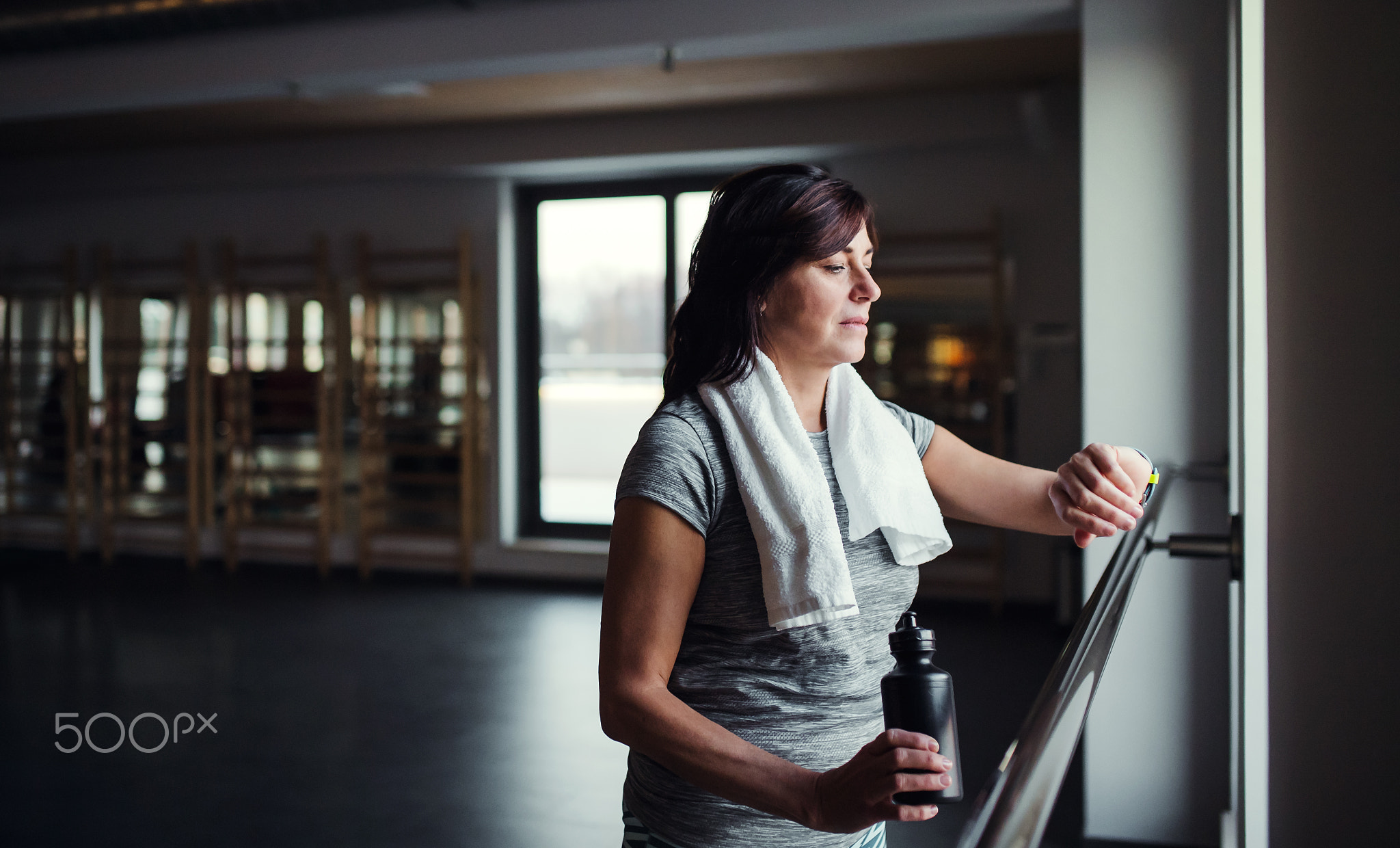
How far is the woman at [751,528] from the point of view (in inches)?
39.3

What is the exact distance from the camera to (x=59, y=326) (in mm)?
7398

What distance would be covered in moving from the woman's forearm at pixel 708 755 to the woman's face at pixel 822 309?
404 mm

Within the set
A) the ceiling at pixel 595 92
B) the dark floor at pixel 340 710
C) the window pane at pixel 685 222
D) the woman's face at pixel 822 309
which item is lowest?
the dark floor at pixel 340 710

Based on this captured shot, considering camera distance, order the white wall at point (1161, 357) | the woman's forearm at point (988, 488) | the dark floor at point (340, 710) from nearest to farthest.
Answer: the woman's forearm at point (988, 488), the white wall at point (1161, 357), the dark floor at point (340, 710)

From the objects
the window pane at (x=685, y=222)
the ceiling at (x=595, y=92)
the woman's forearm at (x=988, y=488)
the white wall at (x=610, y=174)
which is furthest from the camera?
the window pane at (x=685, y=222)

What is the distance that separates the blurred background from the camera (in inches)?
109

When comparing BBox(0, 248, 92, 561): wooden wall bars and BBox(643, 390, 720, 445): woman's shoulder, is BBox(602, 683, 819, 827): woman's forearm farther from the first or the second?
BBox(0, 248, 92, 561): wooden wall bars

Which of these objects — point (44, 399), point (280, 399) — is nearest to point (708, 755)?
point (280, 399)

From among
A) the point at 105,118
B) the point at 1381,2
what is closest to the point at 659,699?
the point at 1381,2

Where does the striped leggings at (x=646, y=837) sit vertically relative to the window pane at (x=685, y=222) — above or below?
below

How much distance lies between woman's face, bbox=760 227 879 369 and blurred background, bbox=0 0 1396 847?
431 millimetres

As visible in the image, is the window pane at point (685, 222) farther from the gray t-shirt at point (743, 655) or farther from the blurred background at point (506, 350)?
the gray t-shirt at point (743, 655)

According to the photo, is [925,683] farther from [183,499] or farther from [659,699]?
[183,499]

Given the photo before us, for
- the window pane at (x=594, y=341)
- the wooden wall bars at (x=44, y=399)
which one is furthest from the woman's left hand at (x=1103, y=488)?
the wooden wall bars at (x=44, y=399)
